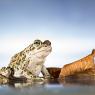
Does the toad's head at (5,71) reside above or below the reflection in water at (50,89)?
above

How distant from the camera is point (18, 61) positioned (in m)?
20.2

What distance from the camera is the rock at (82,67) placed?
1753 centimetres

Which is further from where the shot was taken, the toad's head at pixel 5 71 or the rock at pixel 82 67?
the toad's head at pixel 5 71

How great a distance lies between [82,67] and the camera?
18.0 metres

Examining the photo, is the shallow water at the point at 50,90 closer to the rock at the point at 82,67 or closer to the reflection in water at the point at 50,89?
the reflection in water at the point at 50,89

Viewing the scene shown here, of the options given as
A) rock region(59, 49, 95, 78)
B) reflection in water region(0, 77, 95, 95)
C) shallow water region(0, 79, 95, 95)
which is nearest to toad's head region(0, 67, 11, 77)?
rock region(59, 49, 95, 78)

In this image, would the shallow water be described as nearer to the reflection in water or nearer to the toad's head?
the reflection in water

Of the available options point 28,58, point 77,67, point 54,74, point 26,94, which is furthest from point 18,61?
Result: point 26,94

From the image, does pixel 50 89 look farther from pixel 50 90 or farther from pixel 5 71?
pixel 5 71

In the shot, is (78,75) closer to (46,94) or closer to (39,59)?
(39,59)

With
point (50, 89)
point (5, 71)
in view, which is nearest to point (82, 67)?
point (5, 71)

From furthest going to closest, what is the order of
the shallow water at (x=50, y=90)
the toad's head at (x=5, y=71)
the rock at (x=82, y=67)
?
the toad's head at (x=5, y=71) < the rock at (x=82, y=67) < the shallow water at (x=50, y=90)

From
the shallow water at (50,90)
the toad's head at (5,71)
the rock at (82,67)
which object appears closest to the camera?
the shallow water at (50,90)

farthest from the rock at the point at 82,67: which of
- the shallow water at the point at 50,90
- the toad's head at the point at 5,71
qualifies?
the shallow water at the point at 50,90
